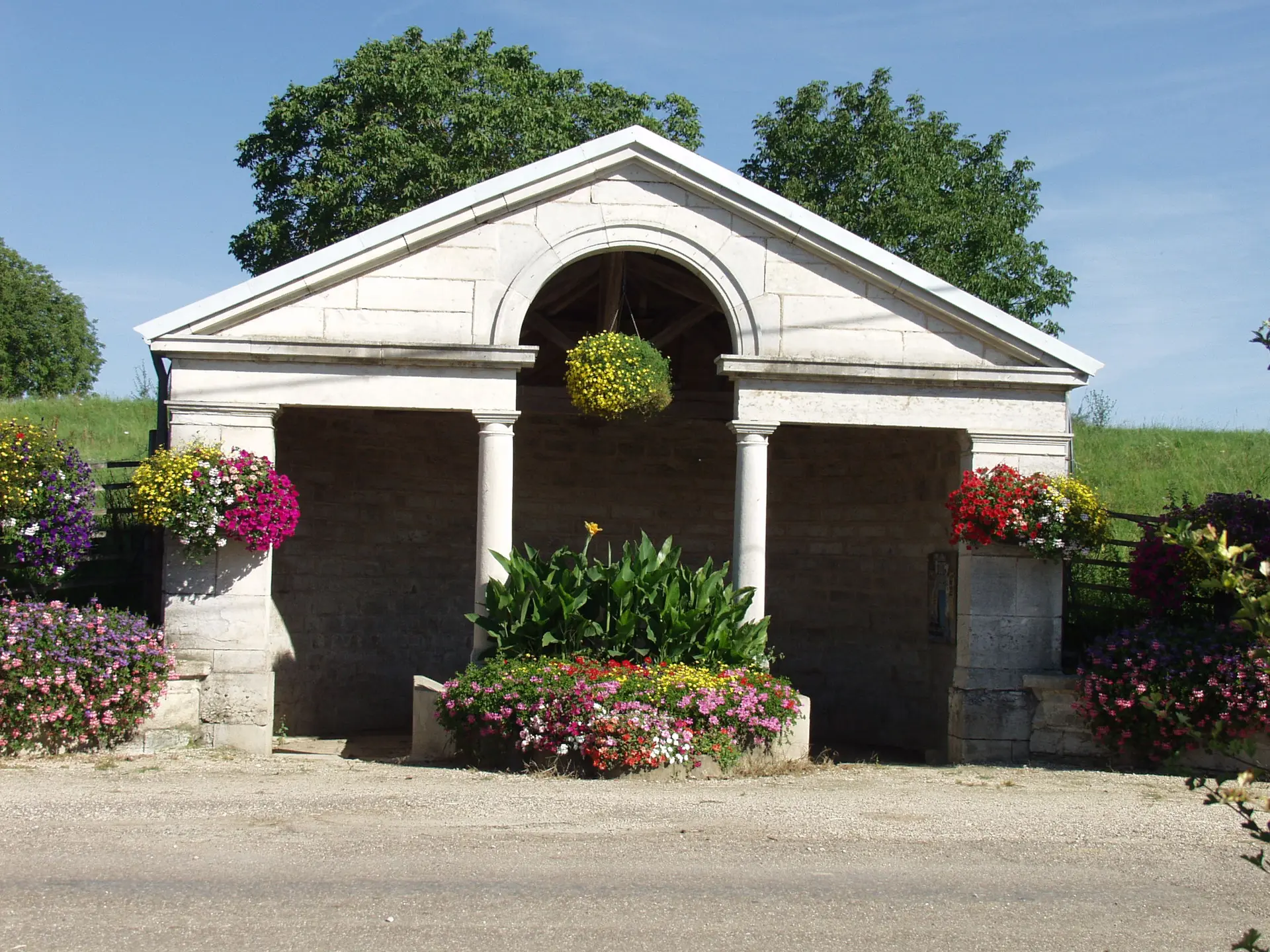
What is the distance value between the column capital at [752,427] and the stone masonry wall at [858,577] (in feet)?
8.55

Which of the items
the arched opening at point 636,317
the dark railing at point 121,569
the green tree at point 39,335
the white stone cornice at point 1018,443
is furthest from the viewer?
the green tree at point 39,335

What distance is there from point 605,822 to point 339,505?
639cm

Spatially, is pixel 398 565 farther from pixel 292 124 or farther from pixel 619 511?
pixel 292 124

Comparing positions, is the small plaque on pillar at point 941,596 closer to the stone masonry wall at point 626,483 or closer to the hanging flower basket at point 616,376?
the stone masonry wall at point 626,483

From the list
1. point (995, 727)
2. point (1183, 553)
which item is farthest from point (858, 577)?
point (1183, 553)

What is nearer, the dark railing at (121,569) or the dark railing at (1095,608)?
the dark railing at (121,569)

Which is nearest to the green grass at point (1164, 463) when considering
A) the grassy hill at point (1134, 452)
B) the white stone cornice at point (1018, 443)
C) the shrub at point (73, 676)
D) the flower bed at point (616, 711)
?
the grassy hill at point (1134, 452)

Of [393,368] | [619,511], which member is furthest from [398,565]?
[393,368]

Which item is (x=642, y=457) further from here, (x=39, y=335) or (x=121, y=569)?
(x=39, y=335)

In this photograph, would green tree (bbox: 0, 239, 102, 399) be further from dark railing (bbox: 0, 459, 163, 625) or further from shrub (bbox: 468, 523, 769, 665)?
shrub (bbox: 468, 523, 769, 665)

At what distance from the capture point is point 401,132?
18594 mm

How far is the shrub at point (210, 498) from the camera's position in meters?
9.11

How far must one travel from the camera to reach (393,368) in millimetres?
9641

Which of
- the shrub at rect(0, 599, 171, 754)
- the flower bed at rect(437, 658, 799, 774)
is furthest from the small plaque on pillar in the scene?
the shrub at rect(0, 599, 171, 754)
